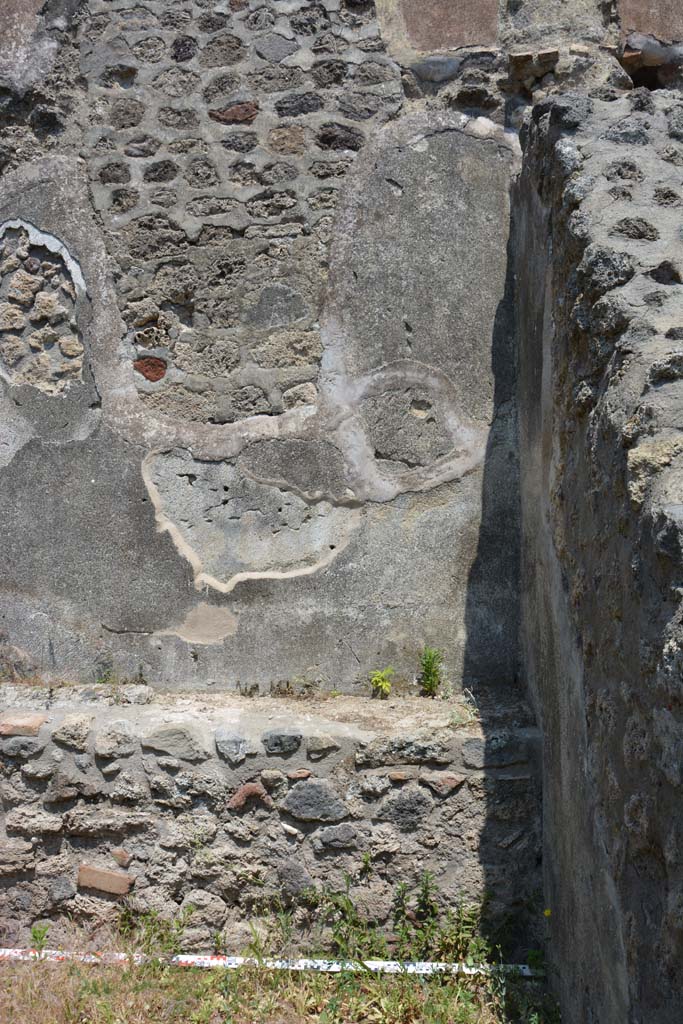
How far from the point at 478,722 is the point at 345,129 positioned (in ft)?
7.49

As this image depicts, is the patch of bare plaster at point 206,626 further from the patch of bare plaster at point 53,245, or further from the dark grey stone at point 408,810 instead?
the patch of bare plaster at point 53,245

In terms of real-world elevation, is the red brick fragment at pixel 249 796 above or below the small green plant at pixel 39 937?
above

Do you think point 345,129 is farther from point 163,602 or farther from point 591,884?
point 591,884

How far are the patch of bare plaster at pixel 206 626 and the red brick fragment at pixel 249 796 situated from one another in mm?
642

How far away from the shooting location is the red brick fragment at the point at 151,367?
12.9ft

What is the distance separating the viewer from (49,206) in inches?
158

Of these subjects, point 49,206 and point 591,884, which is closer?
point 591,884

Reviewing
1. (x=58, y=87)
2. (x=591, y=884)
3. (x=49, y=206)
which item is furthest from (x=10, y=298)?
(x=591, y=884)

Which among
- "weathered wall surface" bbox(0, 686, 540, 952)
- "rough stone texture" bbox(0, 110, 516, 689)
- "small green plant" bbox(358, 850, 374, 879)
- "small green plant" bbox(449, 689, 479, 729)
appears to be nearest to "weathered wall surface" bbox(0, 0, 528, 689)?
"rough stone texture" bbox(0, 110, 516, 689)

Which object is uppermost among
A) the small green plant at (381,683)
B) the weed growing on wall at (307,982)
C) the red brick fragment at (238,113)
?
the red brick fragment at (238,113)

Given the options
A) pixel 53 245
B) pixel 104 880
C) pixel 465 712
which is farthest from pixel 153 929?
pixel 53 245

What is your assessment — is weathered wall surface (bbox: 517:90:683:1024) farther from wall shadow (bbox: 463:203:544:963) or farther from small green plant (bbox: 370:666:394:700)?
small green plant (bbox: 370:666:394:700)

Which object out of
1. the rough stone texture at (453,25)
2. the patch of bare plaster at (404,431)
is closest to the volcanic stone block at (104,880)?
the patch of bare plaster at (404,431)

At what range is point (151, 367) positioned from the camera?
155 inches
